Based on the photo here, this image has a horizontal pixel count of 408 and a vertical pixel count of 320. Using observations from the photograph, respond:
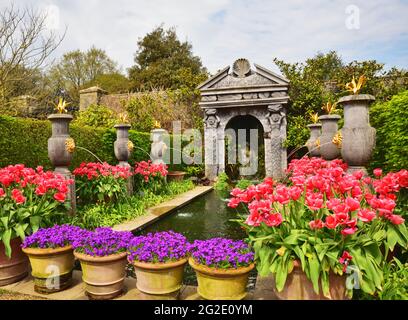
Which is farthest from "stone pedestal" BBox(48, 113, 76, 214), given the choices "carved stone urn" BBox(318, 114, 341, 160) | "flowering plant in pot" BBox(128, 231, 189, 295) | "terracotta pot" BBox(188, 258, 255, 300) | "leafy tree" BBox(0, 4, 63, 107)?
"leafy tree" BBox(0, 4, 63, 107)

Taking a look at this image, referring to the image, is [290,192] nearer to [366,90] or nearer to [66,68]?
[366,90]

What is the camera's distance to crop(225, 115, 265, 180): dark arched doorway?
13664 millimetres

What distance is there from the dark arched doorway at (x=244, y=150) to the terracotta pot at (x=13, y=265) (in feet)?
35.7

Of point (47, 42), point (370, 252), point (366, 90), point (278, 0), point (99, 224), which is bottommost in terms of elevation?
point (99, 224)

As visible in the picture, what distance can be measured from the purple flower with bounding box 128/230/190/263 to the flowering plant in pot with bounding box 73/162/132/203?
3.60m

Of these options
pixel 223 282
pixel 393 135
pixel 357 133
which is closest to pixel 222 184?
pixel 393 135

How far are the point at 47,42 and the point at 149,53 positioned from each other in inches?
751

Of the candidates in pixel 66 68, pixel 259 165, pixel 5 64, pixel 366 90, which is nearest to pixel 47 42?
pixel 5 64

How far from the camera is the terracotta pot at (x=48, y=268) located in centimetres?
286

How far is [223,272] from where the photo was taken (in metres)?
2.31

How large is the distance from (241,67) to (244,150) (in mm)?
4190

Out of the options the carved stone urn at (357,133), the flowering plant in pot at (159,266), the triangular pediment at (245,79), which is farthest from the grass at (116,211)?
the triangular pediment at (245,79)

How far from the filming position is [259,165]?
44.9ft

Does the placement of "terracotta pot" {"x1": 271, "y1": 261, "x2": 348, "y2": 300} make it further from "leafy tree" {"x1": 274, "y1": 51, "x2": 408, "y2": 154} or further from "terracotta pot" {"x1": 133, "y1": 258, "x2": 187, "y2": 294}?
"leafy tree" {"x1": 274, "y1": 51, "x2": 408, "y2": 154}
